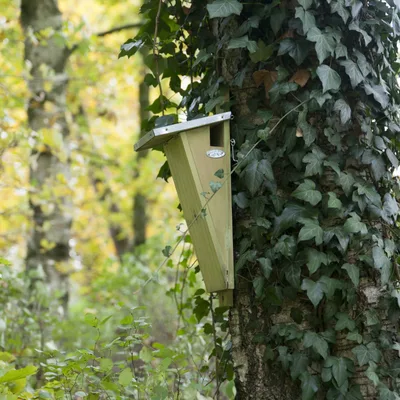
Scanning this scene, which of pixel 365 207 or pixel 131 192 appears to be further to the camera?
pixel 131 192

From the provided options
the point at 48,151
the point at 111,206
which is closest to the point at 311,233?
the point at 48,151

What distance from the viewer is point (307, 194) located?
7.21ft

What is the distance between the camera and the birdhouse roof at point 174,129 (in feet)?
7.50

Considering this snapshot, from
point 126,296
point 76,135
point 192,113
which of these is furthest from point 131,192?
point 192,113

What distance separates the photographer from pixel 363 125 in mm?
2295

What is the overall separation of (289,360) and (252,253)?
1.37ft

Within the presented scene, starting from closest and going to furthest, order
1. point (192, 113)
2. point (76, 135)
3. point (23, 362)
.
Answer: point (192, 113)
point (23, 362)
point (76, 135)

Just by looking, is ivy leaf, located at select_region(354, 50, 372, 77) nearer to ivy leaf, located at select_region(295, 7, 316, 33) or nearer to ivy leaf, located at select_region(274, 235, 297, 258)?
ivy leaf, located at select_region(295, 7, 316, 33)

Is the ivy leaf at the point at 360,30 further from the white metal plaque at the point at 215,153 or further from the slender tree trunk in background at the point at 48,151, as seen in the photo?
the slender tree trunk in background at the point at 48,151

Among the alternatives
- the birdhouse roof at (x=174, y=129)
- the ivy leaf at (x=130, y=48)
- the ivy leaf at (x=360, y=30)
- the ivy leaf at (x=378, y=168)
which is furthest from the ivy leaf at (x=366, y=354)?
the ivy leaf at (x=130, y=48)

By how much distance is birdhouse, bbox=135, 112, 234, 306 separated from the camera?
7.61 ft

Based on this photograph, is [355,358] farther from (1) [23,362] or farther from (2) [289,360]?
(1) [23,362]

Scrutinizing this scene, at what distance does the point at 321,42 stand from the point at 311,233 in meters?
0.71

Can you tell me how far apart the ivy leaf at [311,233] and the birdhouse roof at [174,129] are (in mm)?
568
